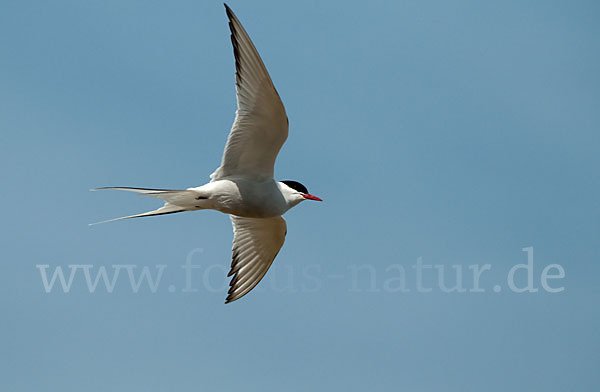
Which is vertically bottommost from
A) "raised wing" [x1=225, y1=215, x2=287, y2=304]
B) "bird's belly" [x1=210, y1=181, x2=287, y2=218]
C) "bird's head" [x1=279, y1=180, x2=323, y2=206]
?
"raised wing" [x1=225, y1=215, x2=287, y2=304]

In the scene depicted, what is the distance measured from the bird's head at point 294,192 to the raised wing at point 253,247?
1025 millimetres

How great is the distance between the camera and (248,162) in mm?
8906

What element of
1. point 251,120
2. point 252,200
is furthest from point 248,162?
point 251,120

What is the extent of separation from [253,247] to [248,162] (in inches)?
72.0

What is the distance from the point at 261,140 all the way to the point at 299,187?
92 centimetres

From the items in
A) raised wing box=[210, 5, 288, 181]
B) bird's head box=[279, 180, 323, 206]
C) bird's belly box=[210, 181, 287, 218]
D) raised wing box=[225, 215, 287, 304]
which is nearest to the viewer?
raised wing box=[210, 5, 288, 181]

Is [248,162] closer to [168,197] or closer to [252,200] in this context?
[252,200]

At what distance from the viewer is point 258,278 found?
10.2 metres

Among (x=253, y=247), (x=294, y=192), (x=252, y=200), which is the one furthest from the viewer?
(x=253, y=247)

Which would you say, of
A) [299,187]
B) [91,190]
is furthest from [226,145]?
[91,190]

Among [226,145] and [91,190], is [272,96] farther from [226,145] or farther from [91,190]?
[91,190]

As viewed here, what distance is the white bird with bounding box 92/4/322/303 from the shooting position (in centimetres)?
806

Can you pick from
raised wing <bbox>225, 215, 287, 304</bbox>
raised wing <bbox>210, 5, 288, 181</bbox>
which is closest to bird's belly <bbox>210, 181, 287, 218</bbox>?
raised wing <bbox>210, 5, 288, 181</bbox>

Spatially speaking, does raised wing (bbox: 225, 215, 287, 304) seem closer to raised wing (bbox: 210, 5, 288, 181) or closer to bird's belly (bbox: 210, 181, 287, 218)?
bird's belly (bbox: 210, 181, 287, 218)
